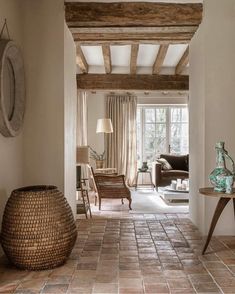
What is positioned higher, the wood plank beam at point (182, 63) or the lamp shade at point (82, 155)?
the wood plank beam at point (182, 63)

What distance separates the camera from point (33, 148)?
13.0 ft

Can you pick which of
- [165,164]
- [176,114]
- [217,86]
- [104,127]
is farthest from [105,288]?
[176,114]

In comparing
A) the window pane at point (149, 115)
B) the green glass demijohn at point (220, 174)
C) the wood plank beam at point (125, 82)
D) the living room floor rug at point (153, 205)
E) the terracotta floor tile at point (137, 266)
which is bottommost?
the living room floor rug at point (153, 205)

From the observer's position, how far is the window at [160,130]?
32.0 feet

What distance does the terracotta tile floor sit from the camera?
2.61 m

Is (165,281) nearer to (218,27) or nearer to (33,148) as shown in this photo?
(33,148)

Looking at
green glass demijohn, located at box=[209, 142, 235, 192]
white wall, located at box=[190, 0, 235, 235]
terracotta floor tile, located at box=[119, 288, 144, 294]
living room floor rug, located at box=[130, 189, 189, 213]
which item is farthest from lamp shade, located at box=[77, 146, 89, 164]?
terracotta floor tile, located at box=[119, 288, 144, 294]

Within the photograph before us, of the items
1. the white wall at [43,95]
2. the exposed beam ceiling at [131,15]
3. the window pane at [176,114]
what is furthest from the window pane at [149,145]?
the white wall at [43,95]

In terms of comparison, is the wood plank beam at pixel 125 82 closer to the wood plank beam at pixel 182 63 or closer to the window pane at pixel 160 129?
the wood plank beam at pixel 182 63

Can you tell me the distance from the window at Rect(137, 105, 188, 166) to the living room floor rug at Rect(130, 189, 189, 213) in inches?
76.6

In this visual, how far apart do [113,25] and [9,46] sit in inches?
60.9

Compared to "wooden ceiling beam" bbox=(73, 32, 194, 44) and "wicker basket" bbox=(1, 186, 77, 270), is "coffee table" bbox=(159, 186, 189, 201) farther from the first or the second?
"wicker basket" bbox=(1, 186, 77, 270)

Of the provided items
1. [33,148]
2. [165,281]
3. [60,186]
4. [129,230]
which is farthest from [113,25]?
[165,281]

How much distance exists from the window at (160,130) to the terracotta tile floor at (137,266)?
541 cm
